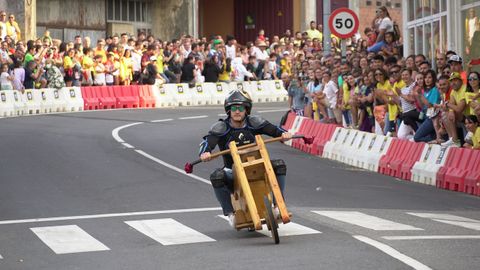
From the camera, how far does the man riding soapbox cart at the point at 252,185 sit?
44.7 feet

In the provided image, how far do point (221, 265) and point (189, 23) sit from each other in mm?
45046

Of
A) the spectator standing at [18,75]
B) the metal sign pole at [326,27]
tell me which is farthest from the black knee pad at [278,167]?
the spectator standing at [18,75]

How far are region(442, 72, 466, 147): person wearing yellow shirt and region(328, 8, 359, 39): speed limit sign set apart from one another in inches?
276

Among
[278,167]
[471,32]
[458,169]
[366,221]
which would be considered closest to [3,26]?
[471,32]

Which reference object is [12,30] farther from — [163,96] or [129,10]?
[129,10]

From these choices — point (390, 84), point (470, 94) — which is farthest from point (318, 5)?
point (470, 94)

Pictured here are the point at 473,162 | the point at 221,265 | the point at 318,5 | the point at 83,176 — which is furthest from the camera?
the point at 318,5

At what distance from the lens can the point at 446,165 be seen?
68.9ft

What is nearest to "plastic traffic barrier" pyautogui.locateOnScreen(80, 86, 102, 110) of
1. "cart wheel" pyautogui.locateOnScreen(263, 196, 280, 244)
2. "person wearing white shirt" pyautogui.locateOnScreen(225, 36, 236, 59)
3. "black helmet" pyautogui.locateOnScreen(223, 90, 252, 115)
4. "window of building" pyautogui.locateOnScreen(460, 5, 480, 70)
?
"person wearing white shirt" pyautogui.locateOnScreen(225, 36, 236, 59)

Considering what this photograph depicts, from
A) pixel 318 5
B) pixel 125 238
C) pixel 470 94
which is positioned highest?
pixel 318 5

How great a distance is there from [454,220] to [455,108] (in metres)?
5.88

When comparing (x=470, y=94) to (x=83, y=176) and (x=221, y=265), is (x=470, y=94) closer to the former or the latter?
(x=83, y=176)

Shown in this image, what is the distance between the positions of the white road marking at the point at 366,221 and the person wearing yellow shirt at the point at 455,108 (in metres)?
5.57

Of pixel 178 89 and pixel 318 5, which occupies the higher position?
pixel 318 5
